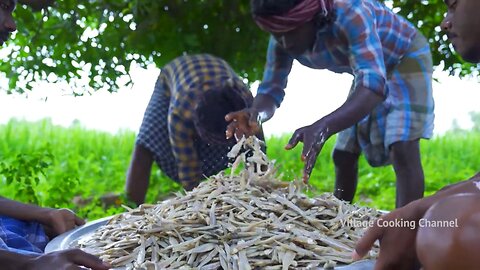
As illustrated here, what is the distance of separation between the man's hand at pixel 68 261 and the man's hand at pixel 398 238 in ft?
2.13

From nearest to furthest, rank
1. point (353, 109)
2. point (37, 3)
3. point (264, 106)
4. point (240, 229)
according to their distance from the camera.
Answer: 1. point (240, 229)
2. point (353, 109)
3. point (264, 106)
4. point (37, 3)

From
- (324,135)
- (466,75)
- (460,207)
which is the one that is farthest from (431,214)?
(466,75)

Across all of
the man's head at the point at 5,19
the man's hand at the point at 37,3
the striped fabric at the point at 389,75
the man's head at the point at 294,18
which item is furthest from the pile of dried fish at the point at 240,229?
the man's hand at the point at 37,3

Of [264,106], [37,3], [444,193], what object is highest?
[37,3]

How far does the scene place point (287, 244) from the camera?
6.56 ft

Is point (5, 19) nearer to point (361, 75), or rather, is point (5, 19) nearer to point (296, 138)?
point (296, 138)

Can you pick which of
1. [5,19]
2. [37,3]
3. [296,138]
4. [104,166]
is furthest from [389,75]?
[104,166]

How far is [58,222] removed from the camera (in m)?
2.70

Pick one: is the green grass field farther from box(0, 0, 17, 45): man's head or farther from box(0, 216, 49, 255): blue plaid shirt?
box(0, 0, 17, 45): man's head

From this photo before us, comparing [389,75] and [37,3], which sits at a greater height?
[37,3]

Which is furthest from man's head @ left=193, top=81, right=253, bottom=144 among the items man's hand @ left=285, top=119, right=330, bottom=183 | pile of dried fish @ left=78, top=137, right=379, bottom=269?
pile of dried fish @ left=78, top=137, right=379, bottom=269

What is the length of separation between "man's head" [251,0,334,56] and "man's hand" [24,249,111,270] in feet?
5.09

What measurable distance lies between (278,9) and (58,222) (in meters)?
1.18

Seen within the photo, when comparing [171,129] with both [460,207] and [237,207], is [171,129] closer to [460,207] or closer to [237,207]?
[237,207]
